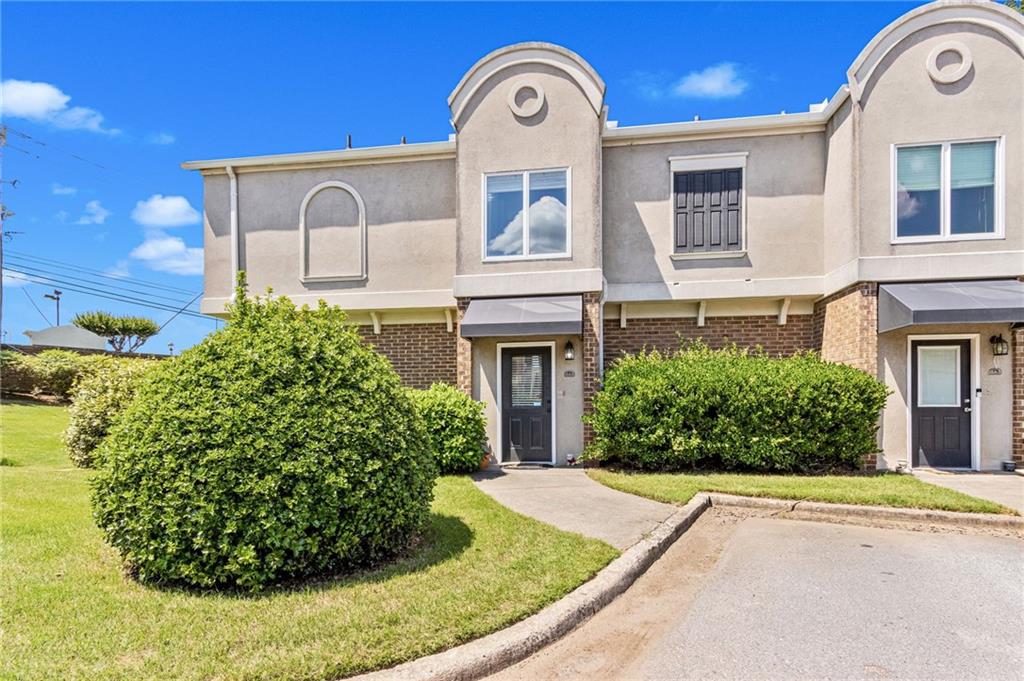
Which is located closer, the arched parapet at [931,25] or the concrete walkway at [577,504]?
the concrete walkway at [577,504]

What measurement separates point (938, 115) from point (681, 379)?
21.1ft

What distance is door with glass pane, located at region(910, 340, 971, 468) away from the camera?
975cm

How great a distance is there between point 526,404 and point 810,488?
5060 millimetres

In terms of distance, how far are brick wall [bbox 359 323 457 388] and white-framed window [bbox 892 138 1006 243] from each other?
876 centimetres

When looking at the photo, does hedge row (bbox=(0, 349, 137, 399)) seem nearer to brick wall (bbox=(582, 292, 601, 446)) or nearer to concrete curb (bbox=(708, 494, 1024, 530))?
brick wall (bbox=(582, 292, 601, 446))

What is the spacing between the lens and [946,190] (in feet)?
31.5

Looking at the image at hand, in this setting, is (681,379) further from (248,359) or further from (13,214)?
(13,214)

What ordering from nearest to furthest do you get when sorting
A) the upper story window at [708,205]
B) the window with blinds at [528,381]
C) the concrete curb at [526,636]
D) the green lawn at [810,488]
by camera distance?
the concrete curb at [526,636] → the green lawn at [810,488] → the window with blinds at [528,381] → the upper story window at [708,205]

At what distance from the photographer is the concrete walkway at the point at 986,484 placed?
295 inches

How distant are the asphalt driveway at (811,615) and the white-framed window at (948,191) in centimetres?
583

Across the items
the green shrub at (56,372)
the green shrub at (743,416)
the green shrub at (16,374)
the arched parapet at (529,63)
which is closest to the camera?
the green shrub at (743,416)

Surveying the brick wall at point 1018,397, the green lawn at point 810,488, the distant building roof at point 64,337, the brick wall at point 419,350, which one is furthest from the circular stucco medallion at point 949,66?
the distant building roof at point 64,337

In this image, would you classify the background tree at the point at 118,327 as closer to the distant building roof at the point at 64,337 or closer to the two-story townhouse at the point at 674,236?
the distant building roof at the point at 64,337

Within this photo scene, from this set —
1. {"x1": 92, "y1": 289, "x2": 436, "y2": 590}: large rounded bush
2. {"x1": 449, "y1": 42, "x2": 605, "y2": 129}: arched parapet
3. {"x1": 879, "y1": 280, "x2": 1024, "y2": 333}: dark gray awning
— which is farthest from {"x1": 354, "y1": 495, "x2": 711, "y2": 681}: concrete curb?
{"x1": 449, "y1": 42, "x2": 605, "y2": 129}: arched parapet
